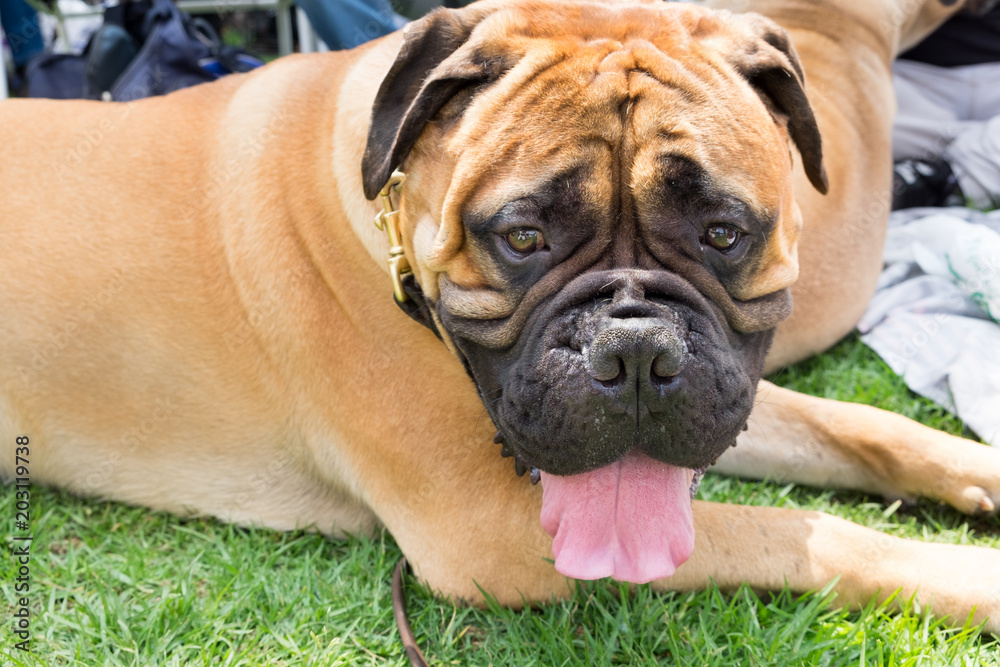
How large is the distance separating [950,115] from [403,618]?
3779 mm

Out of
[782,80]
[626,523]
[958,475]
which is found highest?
[782,80]

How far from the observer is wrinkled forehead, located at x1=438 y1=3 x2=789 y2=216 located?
1686 mm

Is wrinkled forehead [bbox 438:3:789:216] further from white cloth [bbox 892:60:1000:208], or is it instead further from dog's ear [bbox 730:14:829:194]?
white cloth [bbox 892:60:1000:208]

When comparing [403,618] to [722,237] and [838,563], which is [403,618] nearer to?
[838,563]

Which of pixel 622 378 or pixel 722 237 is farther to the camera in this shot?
pixel 722 237

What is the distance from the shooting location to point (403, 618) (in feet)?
6.69

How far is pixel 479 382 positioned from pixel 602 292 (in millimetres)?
373

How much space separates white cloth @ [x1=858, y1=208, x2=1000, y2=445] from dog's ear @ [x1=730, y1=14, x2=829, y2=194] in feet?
3.68

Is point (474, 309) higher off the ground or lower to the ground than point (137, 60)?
higher

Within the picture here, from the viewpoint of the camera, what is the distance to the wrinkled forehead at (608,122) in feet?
5.53

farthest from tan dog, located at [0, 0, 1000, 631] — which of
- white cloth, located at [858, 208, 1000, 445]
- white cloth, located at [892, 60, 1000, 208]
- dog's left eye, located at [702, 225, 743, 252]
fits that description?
white cloth, located at [892, 60, 1000, 208]

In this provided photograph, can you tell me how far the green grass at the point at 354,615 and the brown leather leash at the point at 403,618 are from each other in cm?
3

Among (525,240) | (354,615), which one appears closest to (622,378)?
(525,240)

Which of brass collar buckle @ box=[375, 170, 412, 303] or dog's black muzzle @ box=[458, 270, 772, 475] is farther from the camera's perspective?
brass collar buckle @ box=[375, 170, 412, 303]
